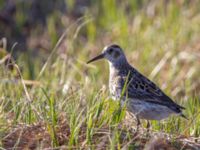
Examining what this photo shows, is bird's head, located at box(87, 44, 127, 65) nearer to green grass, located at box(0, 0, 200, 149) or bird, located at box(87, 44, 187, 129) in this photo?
bird, located at box(87, 44, 187, 129)

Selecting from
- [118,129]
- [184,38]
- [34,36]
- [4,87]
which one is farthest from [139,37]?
[118,129]

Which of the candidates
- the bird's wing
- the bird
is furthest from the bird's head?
the bird's wing

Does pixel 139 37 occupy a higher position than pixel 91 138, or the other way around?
pixel 139 37

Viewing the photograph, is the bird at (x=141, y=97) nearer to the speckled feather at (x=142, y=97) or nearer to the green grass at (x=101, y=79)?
the speckled feather at (x=142, y=97)

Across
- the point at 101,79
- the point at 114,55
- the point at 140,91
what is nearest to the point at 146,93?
the point at 140,91

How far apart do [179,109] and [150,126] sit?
34 cm

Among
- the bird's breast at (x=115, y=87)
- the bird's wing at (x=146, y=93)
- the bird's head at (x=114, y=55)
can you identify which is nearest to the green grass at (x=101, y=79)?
the bird's breast at (x=115, y=87)

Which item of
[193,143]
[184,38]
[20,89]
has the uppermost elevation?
[184,38]

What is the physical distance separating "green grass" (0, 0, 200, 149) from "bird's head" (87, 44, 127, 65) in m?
0.39

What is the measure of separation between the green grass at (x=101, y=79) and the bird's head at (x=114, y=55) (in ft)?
1.27

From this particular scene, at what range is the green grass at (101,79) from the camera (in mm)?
6645

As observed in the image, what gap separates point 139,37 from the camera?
13.3 m

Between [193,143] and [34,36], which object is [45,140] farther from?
[34,36]

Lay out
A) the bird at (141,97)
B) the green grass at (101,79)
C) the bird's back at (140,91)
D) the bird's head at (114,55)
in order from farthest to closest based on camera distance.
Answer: the bird's head at (114,55), the bird's back at (140,91), the bird at (141,97), the green grass at (101,79)
